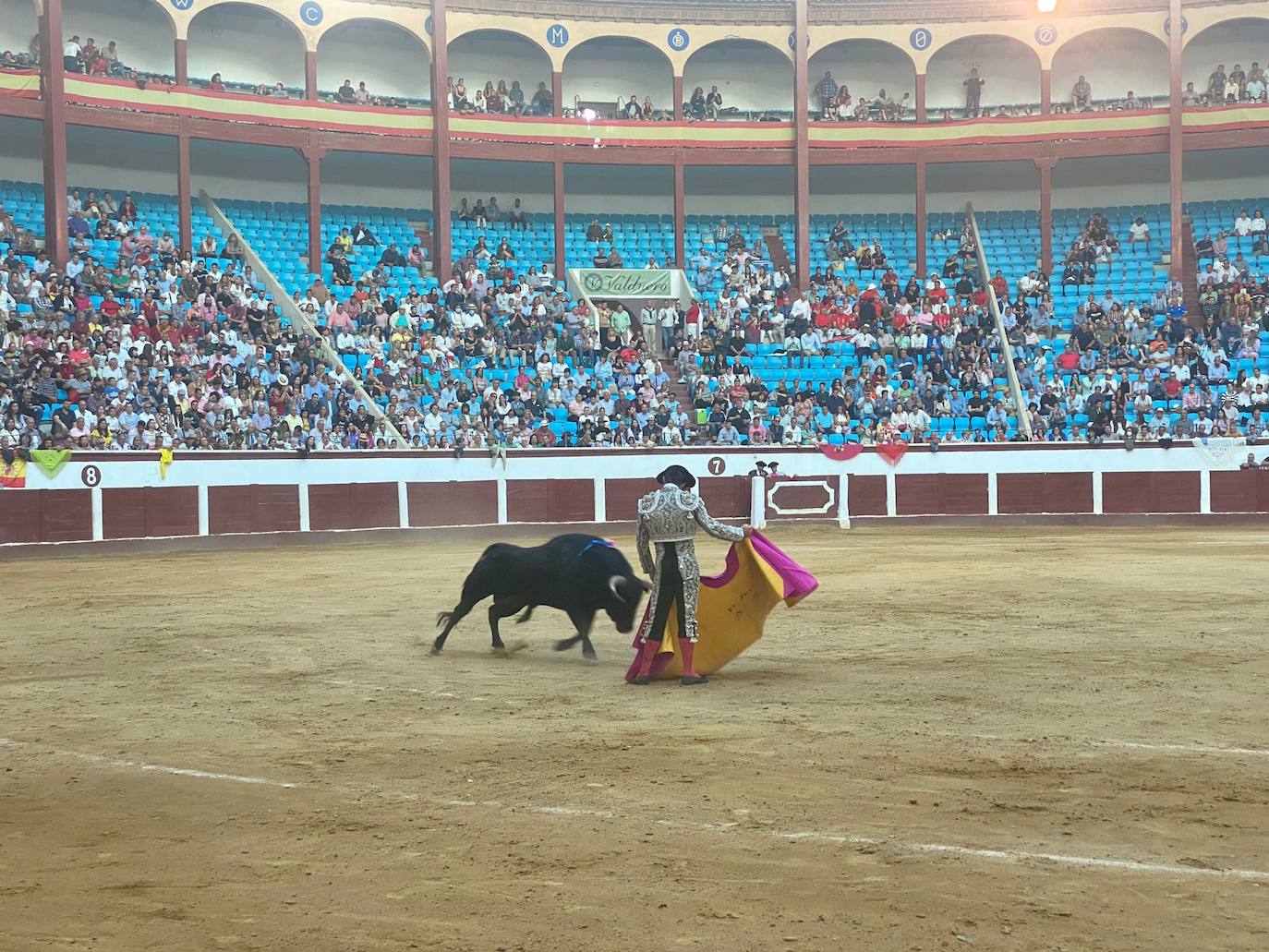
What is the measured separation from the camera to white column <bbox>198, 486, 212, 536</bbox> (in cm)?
1936

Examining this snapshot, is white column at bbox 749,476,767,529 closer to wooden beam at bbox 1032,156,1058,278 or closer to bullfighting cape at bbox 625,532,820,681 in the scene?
wooden beam at bbox 1032,156,1058,278

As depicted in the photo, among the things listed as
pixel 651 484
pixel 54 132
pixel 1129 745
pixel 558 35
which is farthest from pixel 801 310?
pixel 1129 745

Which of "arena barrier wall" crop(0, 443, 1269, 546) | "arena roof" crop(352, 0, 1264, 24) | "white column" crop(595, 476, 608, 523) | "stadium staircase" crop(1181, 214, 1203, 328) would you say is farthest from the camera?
"arena roof" crop(352, 0, 1264, 24)

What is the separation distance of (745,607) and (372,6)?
23727mm

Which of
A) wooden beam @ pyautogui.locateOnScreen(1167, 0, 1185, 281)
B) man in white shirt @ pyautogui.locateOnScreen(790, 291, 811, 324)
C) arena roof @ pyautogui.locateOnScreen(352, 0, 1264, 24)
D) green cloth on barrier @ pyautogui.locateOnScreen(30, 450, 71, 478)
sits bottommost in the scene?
green cloth on barrier @ pyautogui.locateOnScreen(30, 450, 71, 478)

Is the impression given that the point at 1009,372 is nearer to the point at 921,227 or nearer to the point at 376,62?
the point at 921,227

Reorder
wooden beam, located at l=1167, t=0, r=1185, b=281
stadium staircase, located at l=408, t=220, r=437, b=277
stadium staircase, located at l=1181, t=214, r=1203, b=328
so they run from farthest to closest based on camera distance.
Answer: wooden beam, located at l=1167, t=0, r=1185, b=281
stadium staircase, located at l=408, t=220, r=437, b=277
stadium staircase, located at l=1181, t=214, r=1203, b=328

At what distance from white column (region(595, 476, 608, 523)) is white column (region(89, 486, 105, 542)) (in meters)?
7.48

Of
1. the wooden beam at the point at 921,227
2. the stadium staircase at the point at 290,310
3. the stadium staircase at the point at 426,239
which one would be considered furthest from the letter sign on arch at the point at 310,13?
the wooden beam at the point at 921,227

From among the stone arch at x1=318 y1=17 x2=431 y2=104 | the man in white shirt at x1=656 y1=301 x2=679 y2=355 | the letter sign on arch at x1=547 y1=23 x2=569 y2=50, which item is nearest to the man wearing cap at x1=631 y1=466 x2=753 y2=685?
the man in white shirt at x1=656 y1=301 x2=679 y2=355

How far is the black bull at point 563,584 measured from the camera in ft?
27.7

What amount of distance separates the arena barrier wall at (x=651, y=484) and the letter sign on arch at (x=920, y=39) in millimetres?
11888

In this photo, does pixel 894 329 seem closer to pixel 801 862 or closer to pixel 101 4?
pixel 101 4

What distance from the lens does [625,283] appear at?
2828 cm
